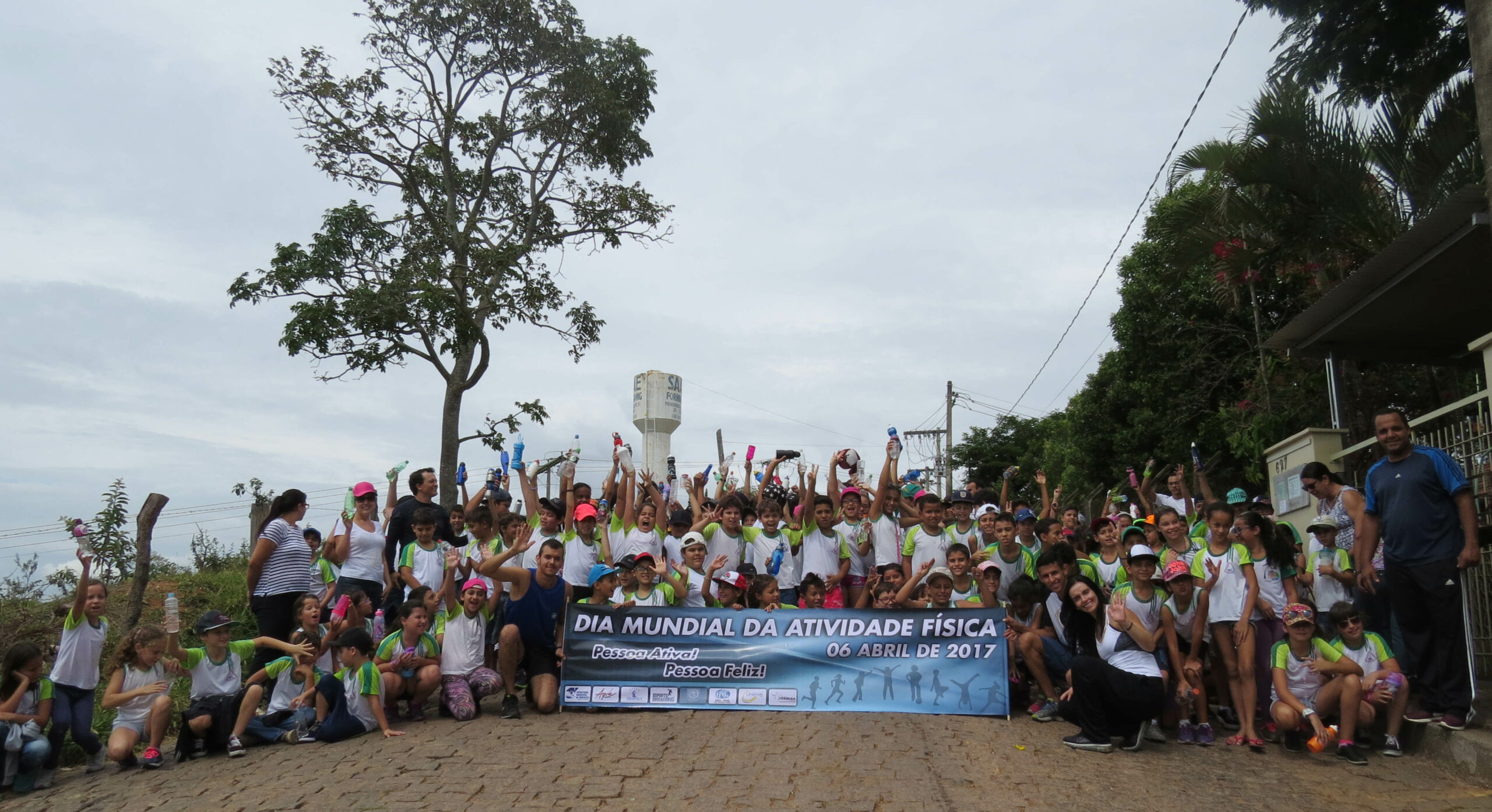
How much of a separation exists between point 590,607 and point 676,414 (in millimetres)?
22986

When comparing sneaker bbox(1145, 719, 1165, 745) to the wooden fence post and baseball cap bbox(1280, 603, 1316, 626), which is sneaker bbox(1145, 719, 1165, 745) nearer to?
baseball cap bbox(1280, 603, 1316, 626)

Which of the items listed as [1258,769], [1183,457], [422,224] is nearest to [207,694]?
[1258,769]

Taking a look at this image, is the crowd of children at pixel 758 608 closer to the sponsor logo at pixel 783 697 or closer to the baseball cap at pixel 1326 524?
the baseball cap at pixel 1326 524

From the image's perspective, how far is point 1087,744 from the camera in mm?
6934

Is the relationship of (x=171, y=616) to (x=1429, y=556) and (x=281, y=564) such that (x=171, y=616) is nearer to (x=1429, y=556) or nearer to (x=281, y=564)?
(x=281, y=564)

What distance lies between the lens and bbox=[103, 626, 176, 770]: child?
7.26 metres

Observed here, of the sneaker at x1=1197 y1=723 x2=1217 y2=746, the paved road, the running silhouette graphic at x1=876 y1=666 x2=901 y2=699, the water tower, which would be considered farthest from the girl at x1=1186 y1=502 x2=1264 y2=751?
the water tower

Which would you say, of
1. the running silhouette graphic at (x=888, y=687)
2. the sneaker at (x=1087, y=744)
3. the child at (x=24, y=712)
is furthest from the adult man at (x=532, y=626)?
the sneaker at (x=1087, y=744)

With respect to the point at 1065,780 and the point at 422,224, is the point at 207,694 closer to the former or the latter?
the point at 1065,780

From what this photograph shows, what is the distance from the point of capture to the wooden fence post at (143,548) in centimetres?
1011

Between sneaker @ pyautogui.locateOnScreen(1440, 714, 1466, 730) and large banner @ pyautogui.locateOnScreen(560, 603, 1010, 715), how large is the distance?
280cm

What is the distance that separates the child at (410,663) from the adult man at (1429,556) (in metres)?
6.86

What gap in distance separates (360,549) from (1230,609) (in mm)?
6889

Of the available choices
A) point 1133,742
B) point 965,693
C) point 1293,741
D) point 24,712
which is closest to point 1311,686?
point 1293,741
